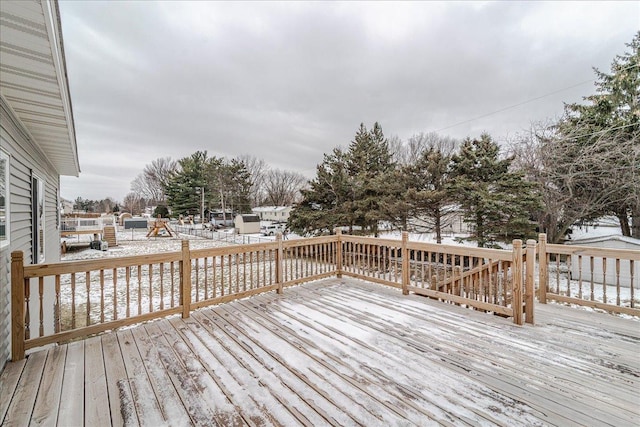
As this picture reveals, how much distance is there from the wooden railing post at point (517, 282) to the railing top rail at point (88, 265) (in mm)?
4057

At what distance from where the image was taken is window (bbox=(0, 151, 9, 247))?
108 inches

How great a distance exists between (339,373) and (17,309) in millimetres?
2879

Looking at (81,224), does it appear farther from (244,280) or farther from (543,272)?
(543,272)

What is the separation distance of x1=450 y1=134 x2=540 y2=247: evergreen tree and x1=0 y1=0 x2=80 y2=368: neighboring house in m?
11.0

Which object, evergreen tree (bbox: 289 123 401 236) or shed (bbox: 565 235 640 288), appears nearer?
shed (bbox: 565 235 640 288)

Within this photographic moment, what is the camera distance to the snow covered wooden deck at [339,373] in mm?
1699

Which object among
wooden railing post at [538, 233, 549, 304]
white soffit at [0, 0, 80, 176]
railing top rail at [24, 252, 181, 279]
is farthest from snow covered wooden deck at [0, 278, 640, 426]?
white soffit at [0, 0, 80, 176]

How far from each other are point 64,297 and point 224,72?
820 cm

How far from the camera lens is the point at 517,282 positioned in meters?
3.06

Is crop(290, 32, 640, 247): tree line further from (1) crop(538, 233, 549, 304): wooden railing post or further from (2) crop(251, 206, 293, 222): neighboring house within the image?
(2) crop(251, 206, 293, 222): neighboring house

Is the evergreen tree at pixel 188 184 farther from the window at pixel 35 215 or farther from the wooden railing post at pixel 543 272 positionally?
the wooden railing post at pixel 543 272

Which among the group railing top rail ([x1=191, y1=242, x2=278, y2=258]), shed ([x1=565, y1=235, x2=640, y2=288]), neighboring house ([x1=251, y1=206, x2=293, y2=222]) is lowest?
shed ([x1=565, y1=235, x2=640, y2=288])

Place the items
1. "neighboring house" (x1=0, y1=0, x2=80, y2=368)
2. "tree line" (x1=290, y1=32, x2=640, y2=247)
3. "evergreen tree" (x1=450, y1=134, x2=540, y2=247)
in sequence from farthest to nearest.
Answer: "evergreen tree" (x1=450, y1=134, x2=540, y2=247), "tree line" (x1=290, y1=32, x2=640, y2=247), "neighboring house" (x1=0, y1=0, x2=80, y2=368)

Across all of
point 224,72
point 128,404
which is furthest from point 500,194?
point 128,404
